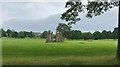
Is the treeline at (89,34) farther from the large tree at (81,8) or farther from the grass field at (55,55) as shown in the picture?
the large tree at (81,8)

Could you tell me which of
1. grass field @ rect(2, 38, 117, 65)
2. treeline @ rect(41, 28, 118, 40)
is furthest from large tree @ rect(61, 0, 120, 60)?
treeline @ rect(41, 28, 118, 40)

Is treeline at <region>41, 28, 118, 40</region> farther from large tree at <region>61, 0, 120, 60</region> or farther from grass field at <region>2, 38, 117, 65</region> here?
large tree at <region>61, 0, 120, 60</region>

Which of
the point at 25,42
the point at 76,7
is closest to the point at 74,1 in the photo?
the point at 76,7

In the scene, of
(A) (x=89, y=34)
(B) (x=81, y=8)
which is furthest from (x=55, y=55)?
(A) (x=89, y=34)

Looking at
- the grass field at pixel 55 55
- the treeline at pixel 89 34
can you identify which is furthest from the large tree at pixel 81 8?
the treeline at pixel 89 34

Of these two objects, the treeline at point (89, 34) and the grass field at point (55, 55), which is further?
the treeline at point (89, 34)

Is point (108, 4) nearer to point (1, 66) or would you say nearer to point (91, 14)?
point (91, 14)

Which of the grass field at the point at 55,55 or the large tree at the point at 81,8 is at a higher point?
the large tree at the point at 81,8

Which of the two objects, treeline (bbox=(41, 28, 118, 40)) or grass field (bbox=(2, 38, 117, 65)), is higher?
treeline (bbox=(41, 28, 118, 40))

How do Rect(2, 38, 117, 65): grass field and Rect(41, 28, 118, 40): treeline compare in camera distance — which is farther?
Rect(41, 28, 118, 40): treeline

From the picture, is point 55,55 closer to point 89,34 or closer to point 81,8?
point 81,8

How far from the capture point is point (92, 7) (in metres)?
18.7

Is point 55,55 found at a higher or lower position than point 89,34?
lower

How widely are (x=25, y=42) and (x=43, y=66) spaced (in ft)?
71.1
